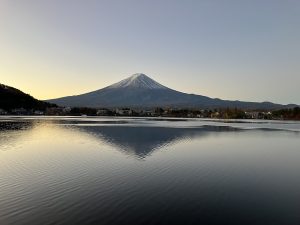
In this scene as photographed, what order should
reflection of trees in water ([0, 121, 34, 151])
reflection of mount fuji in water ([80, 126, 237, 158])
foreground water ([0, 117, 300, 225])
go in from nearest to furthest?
foreground water ([0, 117, 300, 225]), reflection of mount fuji in water ([80, 126, 237, 158]), reflection of trees in water ([0, 121, 34, 151])

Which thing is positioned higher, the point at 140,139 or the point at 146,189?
the point at 140,139

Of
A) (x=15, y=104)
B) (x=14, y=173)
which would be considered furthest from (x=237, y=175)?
(x=15, y=104)

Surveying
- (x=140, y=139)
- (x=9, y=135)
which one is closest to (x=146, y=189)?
(x=140, y=139)

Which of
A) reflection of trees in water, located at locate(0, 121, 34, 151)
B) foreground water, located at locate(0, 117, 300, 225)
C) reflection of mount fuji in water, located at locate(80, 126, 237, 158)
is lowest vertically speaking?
foreground water, located at locate(0, 117, 300, 225)

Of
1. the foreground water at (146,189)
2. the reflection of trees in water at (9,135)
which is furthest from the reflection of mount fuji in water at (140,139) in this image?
the reflection of trees in water at (9,135)

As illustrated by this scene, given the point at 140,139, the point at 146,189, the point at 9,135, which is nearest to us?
the point at 146,189

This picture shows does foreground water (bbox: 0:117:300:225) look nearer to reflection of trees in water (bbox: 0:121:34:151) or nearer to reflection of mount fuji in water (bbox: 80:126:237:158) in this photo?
reflection of mount fuji in water (bbox: 80:126:237:158)

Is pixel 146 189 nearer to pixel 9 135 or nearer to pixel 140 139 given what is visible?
pixel 140 139

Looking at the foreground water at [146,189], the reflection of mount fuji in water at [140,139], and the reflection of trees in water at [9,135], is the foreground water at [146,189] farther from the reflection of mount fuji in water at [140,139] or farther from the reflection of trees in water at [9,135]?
the reflection of trees in water at [9,135]

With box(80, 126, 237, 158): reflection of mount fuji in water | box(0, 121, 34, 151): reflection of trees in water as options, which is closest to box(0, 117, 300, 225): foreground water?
box(80, 126, 237, 158): reflection of mount fuji in water

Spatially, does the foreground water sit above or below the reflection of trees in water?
below

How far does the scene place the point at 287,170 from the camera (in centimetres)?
2489

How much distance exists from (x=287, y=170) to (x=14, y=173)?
715 inches

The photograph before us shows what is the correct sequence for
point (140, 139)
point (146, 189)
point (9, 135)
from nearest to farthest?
point (146, 189)
point (140, 139)
point (9, 135)
